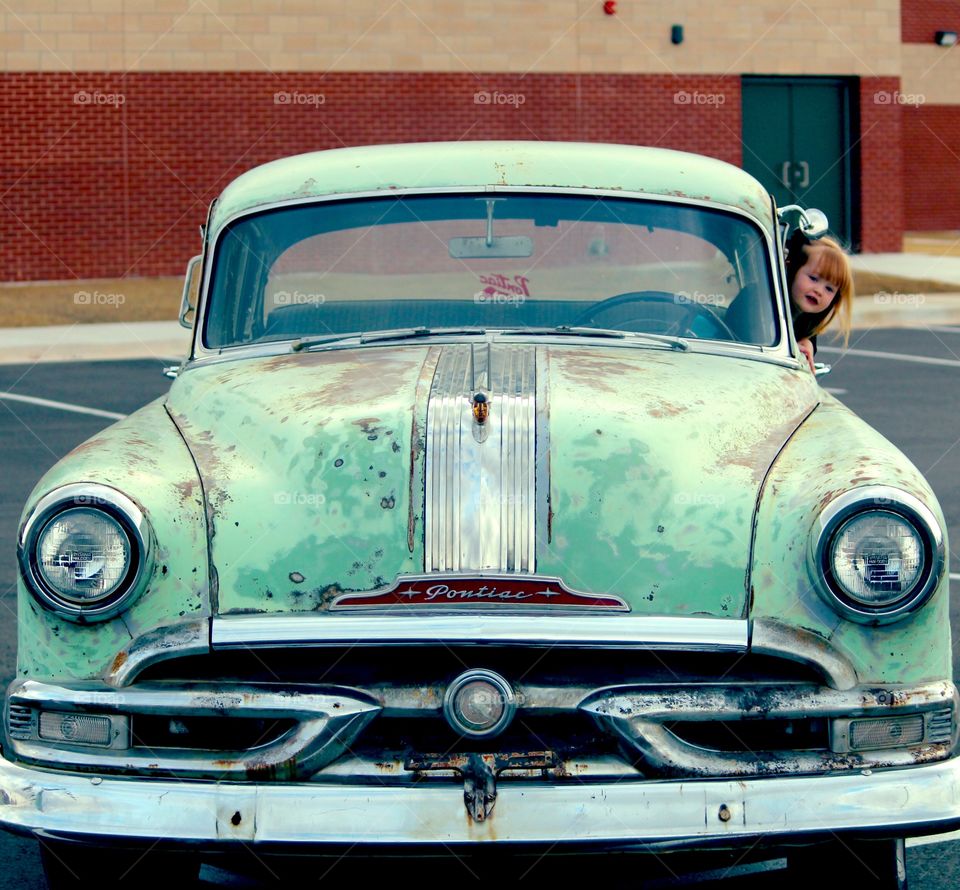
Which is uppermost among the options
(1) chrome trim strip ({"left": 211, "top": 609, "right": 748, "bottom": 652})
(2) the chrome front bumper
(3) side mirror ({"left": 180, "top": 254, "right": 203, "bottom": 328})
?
(3) side mirror ({"left": 180, "top": 254, "right": 203, "bottom": 328})

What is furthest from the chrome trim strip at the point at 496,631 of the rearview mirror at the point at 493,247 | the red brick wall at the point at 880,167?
the red brick wall at the point at 880,167

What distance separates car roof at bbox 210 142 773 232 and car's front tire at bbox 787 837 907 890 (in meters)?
1.95

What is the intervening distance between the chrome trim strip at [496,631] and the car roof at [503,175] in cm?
188

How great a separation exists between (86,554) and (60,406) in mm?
8842

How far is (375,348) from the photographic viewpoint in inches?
170

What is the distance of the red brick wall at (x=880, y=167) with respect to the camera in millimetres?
24672

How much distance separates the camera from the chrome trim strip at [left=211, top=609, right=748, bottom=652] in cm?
316

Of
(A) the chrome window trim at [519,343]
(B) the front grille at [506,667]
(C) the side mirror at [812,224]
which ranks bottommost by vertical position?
(B) the front grille at [506,667]

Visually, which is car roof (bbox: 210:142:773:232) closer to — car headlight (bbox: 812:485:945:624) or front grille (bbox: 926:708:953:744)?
car headlight (bbox: 812:485:945:624)

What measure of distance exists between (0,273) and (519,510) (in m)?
20.0

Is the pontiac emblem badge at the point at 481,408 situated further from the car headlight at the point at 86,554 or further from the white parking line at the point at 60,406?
the white parking line at the point at 60,406

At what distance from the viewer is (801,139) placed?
80.7 ft

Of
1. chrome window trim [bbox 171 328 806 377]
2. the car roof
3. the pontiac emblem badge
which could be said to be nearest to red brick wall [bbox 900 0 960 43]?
the car roof

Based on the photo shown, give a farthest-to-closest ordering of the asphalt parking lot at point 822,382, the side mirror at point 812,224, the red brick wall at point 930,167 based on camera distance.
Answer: the red brick wall at point 930,167, the side mirror at point 812,224, the asphalt parking lot at point 822,382
